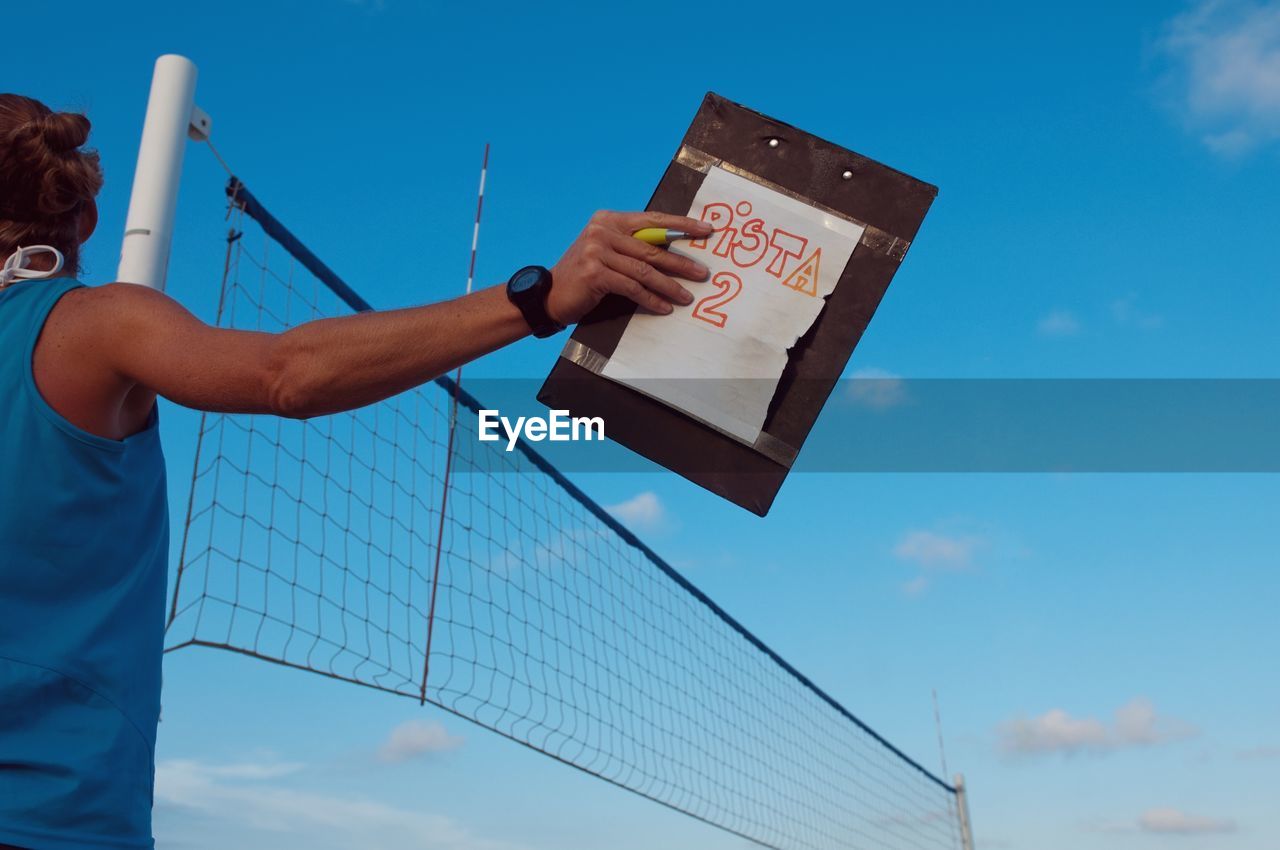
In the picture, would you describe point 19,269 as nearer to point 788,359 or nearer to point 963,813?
point 788,359

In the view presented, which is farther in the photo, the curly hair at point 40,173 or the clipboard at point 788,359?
the clipboard at point 788,359

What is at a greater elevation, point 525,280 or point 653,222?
point 653,222

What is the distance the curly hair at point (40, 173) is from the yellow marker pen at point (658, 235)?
26.7 inches

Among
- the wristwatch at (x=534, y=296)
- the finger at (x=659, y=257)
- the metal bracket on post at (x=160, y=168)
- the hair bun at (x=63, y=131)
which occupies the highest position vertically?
the metal bracket on post at (x=160, y=168)

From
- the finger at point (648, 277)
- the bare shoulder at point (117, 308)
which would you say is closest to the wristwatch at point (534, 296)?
the finger at point (648, 277)

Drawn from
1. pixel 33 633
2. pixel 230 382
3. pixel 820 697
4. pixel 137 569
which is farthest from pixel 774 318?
pixel 820 697

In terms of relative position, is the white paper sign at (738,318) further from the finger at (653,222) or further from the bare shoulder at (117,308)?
the bare shoulder at (117,308)

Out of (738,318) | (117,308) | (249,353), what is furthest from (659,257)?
(117,308)

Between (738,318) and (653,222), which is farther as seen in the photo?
(738,318)

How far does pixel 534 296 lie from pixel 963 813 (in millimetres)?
10140

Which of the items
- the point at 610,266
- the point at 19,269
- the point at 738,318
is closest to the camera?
the point at 19,269

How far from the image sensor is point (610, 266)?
1394 millimetres

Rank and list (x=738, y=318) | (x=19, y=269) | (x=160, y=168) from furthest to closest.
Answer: (x=160, y=168) → (x=738, y=318) → (x=19, y=269)

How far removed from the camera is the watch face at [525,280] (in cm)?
129
